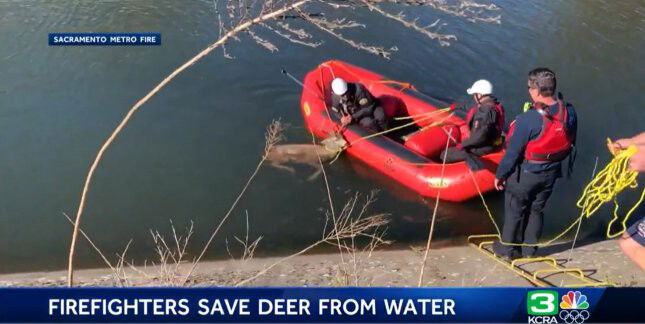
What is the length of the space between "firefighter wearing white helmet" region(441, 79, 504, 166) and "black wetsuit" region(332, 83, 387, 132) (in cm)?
98

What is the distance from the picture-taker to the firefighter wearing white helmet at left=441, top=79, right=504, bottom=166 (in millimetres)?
5992

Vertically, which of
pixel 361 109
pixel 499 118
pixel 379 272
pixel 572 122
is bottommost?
pixel 379 272

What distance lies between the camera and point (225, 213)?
650 cm

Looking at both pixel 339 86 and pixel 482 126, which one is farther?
pixel 339 86

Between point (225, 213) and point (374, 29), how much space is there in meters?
5.62

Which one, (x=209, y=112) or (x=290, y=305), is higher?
(x=290, y=305)

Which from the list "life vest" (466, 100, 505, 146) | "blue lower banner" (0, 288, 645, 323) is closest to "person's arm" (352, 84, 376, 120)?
"life vest" (466, 100, 505, 146)

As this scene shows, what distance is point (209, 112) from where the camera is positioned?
Result: 8281 millimetres

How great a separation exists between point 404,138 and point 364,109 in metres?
0.82

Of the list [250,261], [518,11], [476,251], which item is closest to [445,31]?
[518,11]

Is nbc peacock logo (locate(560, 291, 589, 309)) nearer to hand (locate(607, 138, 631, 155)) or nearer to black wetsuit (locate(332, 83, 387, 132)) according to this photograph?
hand (locate(607, 138, 631, 155))

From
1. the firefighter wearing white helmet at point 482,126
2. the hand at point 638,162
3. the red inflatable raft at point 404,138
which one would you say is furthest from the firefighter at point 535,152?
the red inflatable raft at point 404,138

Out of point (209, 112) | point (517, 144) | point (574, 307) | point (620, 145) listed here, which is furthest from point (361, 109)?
point (574, 307)

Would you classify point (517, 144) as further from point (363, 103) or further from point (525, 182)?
point (363, 103)
